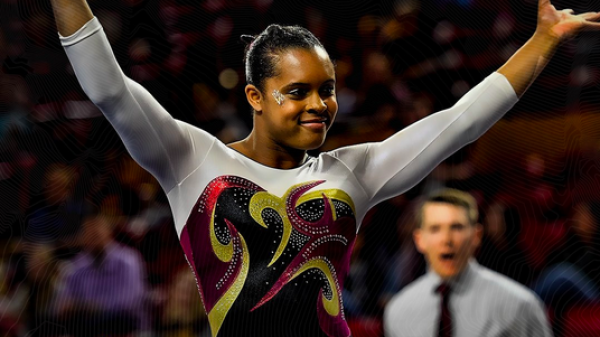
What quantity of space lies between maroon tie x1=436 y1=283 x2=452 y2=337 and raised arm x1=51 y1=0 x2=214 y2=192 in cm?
87

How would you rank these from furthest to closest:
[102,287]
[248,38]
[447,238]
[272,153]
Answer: [102,287] → [447,238] → [248,38] → [272,153]

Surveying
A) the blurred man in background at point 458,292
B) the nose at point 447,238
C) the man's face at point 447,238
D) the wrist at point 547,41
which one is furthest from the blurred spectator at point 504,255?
the wrist at point 547,41

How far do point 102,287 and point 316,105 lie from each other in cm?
112

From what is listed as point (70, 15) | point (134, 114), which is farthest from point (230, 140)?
point (70, 15)

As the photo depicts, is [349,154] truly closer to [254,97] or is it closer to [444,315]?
[254,97]

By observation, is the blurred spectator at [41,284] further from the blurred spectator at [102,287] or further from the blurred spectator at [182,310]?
the blurred spectator at [182,310]

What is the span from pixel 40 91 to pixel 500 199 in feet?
5.09

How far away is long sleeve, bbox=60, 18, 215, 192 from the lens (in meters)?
1.53

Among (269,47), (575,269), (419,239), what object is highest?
(269,47)

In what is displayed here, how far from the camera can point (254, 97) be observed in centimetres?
181

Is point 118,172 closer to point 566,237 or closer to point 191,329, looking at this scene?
point 191,329

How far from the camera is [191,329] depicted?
226 cm

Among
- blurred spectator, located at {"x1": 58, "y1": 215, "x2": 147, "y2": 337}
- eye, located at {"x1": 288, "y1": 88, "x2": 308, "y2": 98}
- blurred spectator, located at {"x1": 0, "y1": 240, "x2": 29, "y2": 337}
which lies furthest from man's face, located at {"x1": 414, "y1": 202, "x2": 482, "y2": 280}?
blurred spectator, located at {"x1": 0, "y1": 240, "x2": 29, "y2": 337}

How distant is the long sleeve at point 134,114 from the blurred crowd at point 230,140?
0.60 m
